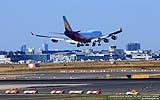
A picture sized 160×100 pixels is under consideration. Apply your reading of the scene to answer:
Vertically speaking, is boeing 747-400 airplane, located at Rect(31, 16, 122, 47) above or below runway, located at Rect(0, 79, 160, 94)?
above

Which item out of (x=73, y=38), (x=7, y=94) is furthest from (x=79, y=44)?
(x=7, y=94)

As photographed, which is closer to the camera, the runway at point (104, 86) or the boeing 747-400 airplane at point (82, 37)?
the runway at point (104, 86)

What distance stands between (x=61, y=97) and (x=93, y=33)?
121 meters

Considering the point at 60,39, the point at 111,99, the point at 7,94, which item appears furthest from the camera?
the point at 60,39

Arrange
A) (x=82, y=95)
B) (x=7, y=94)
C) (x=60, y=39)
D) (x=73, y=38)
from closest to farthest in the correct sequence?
(x=82, y=95), (x=7, y=94), (x=73, y=38), (x=60, y=39)

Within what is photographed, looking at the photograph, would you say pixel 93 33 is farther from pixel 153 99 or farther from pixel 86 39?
pixel 153 99

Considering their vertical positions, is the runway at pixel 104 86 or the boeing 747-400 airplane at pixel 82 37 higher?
the boeing 747-400 airplane at pixel 82 37

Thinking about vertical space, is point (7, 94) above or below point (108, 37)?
below

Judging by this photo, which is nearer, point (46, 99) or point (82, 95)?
point (46, 99)

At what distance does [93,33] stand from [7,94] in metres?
115

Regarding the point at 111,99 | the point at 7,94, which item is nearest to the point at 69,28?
the point at 7,94

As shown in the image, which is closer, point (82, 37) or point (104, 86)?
point (104, 86)

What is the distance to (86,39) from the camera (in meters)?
178

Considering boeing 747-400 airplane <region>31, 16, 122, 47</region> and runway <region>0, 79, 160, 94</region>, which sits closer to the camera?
runway <region>0, 79, 160, 94</region>
